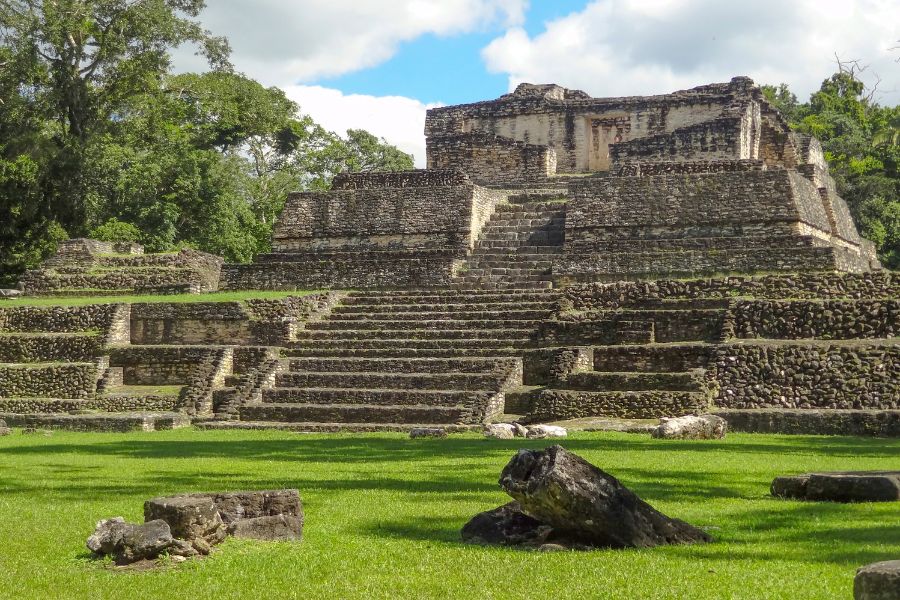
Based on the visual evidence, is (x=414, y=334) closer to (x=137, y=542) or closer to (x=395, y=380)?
(x=395, y=380)

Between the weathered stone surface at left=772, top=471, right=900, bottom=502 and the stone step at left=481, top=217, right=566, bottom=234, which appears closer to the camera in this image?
the weathered stone surface at left=772, top=471, right=900, bottom=502

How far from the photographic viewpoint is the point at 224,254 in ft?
109

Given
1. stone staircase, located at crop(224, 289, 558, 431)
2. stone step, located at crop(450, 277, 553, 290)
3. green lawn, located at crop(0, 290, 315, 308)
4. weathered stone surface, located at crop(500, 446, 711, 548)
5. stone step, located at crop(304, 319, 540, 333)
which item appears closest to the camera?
weathered stone surface, located at crop(500, 446, 711, 548)

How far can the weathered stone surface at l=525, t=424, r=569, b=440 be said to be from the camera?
13.4 metres

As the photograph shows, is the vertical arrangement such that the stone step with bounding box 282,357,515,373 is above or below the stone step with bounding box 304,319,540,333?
below

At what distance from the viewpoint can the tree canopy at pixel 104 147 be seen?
31.4m

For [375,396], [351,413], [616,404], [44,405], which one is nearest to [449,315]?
[375,396]

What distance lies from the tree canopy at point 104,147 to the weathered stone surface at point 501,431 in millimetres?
18138

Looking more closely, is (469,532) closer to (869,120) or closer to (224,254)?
(224,254)

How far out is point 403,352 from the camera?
1794cm

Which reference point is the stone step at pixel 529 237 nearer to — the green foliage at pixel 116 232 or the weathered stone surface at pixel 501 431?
the weathered stone surface at pixel 501 431

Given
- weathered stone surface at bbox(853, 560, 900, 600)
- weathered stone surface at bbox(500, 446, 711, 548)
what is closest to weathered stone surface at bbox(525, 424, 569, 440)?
weathered stone surface at bbox(500, 446, 711, 548)

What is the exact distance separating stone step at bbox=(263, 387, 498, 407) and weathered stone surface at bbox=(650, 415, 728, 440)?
9.86ft

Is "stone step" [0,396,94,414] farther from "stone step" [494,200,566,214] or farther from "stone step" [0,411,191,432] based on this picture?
"stone step" [494,200,566,214]
